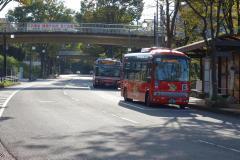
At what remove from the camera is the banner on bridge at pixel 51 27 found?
76625mm

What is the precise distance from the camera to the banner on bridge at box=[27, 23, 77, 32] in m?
76.6

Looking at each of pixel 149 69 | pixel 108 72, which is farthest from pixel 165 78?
pixel 108 72

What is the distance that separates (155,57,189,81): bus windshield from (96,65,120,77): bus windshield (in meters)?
25.6

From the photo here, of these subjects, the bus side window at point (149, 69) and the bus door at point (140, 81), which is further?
the bus door at point (140, 81)

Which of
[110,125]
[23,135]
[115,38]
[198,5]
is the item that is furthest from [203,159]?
[115,38]

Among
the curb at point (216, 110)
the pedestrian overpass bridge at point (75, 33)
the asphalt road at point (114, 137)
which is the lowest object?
the curb at point (216, 110)

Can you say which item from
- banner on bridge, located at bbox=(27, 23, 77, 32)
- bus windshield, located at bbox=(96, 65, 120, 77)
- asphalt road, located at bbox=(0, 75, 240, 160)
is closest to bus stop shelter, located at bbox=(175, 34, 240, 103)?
asphalt road, located at bbox=(0, 75, 240, 160)


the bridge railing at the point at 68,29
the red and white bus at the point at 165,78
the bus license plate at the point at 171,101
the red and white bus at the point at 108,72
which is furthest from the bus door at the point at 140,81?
the bridge railing at the point at 68,29

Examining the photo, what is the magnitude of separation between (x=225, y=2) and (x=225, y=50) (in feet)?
9.51

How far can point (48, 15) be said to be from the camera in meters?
108

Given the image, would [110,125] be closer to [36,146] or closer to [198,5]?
[36,146]

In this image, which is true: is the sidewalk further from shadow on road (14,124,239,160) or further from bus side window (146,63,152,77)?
shadow on road (14,124,239,160)

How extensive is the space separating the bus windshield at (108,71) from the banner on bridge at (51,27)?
75.2 feet

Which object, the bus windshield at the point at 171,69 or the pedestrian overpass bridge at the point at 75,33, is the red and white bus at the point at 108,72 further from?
the bus windshield at the point at 171,69
